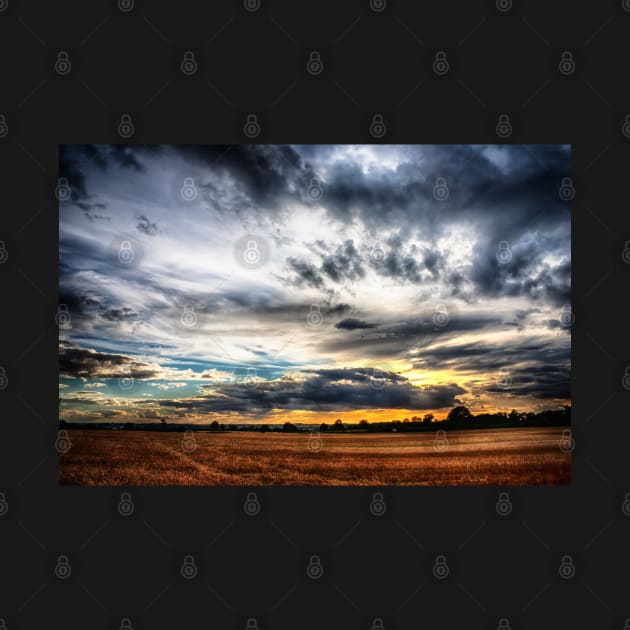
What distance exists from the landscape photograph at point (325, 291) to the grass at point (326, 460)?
0.08ft

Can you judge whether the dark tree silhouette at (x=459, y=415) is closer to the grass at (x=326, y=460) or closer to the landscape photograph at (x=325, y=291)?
the landscape photograph at (x=325, y=291)

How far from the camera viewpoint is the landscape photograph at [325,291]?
501 cm

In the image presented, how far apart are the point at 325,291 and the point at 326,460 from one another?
1773 mm

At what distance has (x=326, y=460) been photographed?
499 cm

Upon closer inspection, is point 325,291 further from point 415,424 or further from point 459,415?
point 459,415

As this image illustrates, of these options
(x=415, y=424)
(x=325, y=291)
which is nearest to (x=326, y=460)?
(x=415, y=424)

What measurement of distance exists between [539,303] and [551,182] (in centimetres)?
128

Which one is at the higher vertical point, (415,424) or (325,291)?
(325,291)

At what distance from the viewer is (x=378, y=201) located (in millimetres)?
5043

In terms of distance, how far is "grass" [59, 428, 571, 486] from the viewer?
494 cm

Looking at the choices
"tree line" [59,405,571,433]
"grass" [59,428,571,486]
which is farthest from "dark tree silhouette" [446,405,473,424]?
"grass" [59,428,571,486]

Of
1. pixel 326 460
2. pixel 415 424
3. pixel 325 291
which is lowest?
pixel 326 460

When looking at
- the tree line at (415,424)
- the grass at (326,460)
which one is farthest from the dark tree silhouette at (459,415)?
the grass at (326,460)

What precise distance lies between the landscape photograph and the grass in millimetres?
23
